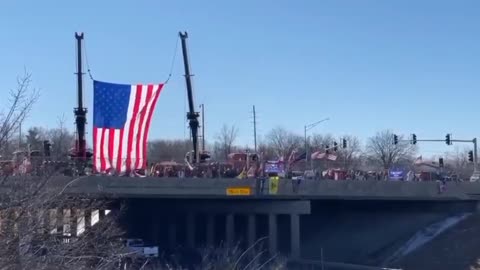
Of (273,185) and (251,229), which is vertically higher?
(273,185)

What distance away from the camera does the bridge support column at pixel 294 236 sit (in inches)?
2337

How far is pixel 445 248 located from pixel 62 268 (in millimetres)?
48474

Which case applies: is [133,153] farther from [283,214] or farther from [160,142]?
[160,142]

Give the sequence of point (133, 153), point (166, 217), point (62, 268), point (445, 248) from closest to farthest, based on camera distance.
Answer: point (62, 268), point (133, 153), point (445, 248), point (166, 217)

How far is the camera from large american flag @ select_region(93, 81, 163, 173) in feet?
169

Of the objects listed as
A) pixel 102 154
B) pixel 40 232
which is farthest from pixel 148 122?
pixel 40 232

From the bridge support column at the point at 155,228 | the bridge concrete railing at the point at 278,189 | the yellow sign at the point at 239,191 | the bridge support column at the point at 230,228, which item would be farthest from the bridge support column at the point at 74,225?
the bridge support column at the point at 155,228

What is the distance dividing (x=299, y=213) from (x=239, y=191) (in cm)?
548

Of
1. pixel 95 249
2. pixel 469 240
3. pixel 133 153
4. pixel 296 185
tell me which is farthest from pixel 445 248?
pixel 95 249

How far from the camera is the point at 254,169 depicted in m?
61.2

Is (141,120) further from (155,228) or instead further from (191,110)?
(191,110)

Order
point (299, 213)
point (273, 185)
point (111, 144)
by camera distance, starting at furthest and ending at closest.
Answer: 1. point (299, 213)
2. point (273, 185)
3. point (111, 144)

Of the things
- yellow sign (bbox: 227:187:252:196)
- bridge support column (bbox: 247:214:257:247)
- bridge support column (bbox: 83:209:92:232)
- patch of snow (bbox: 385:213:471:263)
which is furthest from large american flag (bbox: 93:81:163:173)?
bridge support column (bbox: 83:209:92:232)

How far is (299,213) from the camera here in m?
61.2
